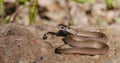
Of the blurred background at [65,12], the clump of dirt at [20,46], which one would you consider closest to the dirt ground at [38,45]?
the clump of dirt at [20,46]

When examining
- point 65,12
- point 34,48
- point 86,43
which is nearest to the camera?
point 34,48

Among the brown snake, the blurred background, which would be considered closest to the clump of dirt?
the brown snake

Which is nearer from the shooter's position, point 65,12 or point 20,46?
point 20,46

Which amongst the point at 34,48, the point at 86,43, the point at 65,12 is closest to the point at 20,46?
the point at 34,48

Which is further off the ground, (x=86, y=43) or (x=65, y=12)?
(x=86, y=43)

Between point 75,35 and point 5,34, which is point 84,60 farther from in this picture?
point 5,34

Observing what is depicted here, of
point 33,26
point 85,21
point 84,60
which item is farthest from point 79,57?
point 85,21

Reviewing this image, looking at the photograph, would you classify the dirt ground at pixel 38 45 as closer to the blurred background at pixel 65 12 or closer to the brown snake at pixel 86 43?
the brown snake at pixel 86 43

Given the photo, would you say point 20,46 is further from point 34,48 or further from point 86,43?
point 86,43
